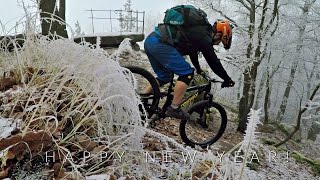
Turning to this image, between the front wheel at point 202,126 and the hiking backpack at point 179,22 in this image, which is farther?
Result: the front wheel at point 202,126

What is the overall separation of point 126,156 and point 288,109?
1371 inches

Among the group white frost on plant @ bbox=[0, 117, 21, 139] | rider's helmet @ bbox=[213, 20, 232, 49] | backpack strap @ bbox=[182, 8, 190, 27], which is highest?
backpack strap @ bbox=[182, 8, 190, 27]

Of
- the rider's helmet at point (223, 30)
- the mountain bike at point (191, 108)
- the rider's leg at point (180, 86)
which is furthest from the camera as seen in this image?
the mountain bike at point (191, 108)

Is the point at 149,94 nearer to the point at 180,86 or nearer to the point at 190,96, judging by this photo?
the point at 180,86

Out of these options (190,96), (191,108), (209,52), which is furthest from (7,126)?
(190,96)

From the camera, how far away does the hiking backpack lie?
145 inches

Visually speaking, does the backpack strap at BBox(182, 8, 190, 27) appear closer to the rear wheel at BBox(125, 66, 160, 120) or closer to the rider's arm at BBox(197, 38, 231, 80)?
the rider's arm at BBox(197, 38, 231, 80)

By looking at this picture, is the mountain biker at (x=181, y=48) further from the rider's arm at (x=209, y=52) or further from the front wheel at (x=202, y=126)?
the front wheel at (x=202, y=126)

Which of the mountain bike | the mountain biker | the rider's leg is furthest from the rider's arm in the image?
the mountain bike

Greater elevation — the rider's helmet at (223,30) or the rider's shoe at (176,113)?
the rider's helmet at (223,30)

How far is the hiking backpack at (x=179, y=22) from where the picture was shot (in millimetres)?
3695

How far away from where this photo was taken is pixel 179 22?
3736 mm

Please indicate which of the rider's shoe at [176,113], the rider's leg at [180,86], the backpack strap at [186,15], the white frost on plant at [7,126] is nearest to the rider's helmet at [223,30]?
the backpack strap at [186,15]

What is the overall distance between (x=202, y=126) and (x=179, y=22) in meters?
1.79
